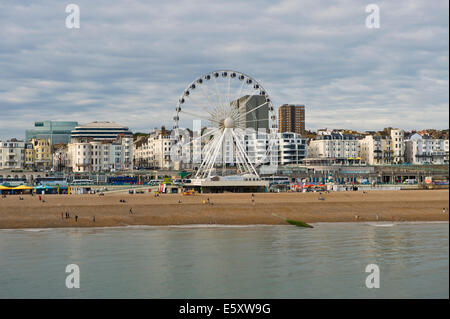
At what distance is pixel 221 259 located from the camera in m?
27.4

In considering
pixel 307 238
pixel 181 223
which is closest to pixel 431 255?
pixel 307 238

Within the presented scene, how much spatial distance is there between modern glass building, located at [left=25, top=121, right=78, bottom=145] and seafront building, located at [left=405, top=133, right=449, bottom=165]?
116698 mm

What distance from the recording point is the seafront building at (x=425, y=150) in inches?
5576

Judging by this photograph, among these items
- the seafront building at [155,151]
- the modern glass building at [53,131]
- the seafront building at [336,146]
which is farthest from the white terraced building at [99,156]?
the modern glass building at [53,131]

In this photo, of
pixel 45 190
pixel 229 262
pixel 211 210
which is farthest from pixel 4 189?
pixel 229 262

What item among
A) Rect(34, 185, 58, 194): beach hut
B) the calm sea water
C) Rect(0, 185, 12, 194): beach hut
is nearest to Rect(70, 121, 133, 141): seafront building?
Rect(0, 185, 12, 194): beach hut

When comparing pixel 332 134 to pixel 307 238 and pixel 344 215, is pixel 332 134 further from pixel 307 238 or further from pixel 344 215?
A: pixel 307 238

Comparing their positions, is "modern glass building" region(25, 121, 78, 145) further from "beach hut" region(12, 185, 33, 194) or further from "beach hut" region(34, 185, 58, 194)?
"beach hut" region(34, 185, 58, 194)

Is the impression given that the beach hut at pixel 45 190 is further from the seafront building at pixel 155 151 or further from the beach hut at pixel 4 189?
the seafront building at pixel 155 151

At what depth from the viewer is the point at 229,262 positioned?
26.6 metres

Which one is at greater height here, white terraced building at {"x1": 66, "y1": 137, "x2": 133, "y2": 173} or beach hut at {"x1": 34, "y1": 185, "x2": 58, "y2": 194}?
white terraced building at {"x1": 66, "y1": 137, "x2": 133, "y2": 173}

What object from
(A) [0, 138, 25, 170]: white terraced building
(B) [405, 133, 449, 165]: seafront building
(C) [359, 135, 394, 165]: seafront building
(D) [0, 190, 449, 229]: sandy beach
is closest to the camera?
(D) [0, 190, 449, 229]: sandy beach

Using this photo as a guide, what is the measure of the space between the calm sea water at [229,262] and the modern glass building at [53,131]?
161249 mm

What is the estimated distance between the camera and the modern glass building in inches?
7584
